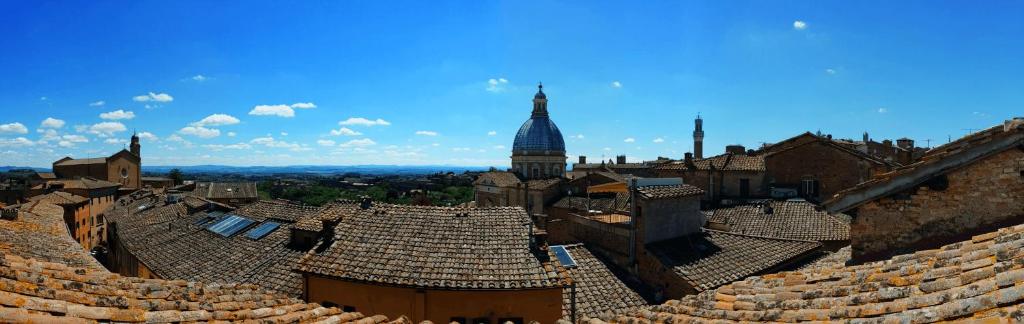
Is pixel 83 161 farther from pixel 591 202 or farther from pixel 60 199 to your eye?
pixel 591 202

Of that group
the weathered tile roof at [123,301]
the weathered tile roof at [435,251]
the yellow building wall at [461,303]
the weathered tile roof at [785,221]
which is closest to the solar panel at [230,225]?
the weathered tile roof at [435,251]

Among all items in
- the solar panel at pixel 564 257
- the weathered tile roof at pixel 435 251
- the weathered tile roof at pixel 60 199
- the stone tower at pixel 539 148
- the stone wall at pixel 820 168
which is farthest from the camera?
the stone tower at pixel 539 148

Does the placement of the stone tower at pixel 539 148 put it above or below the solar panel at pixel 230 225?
above

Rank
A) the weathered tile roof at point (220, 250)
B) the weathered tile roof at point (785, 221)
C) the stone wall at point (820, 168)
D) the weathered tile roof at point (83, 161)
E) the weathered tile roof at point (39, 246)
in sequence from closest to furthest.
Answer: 1. the weathered tile roof at point (39, 246)
2. the weathered tile roof at point (220, 250)
3. the weathered tile roof at point (785, 221)
4. the stone wall at point (820, 168)
5. the weathered tile roof at point (83, 161)

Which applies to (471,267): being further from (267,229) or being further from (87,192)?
(87,192)

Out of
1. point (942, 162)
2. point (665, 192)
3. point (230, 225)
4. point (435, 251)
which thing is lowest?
point (230, 225)

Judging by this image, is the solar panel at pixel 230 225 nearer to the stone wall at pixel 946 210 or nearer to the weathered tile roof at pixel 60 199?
the weathered tile roof at pixel 60 199

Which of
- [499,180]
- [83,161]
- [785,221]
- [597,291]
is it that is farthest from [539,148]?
[83,161]

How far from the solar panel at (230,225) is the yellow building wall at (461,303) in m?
13.6

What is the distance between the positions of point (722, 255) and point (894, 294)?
12.9m

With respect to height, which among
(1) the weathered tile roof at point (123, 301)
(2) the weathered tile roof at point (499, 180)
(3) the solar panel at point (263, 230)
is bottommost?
(3) the solar panel at point (263, 230)

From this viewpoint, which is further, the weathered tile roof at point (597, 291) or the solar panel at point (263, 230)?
Result: the solar panel at point (263, 230)

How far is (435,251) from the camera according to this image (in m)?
13.2

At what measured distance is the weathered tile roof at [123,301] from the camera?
4.39 m
